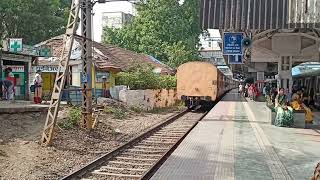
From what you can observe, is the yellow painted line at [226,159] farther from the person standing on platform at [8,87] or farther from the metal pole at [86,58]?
the person standing on platform at [8,87]

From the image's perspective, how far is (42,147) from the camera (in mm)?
11336

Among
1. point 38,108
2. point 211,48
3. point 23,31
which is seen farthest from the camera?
point 211,48

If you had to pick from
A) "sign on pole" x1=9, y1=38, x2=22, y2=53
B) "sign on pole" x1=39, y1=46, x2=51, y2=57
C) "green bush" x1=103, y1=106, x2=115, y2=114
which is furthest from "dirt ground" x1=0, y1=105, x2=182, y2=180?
"sign on pole" x1=39, y1=46, x2=51, y2=57

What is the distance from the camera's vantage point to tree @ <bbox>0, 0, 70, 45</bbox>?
35.0m

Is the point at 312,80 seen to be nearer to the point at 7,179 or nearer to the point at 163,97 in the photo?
the point at 163,97


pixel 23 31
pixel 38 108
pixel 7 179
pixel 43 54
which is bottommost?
pixel 7 179

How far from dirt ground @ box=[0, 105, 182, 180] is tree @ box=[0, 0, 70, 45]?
21394mm

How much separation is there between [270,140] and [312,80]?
17328 mm

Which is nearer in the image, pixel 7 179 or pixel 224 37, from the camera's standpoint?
pixel 7 179

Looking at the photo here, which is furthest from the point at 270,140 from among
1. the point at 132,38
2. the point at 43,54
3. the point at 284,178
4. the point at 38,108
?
the point at 132,38

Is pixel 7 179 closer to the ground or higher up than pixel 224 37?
closer to the ground

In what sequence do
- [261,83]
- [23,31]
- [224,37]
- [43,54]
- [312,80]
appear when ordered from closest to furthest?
[224,37], [43,54], [312,80], [23,31], [261,83]

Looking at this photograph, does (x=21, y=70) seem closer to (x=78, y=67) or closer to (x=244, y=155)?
(x=78, y=67)

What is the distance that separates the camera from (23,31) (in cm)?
3750
